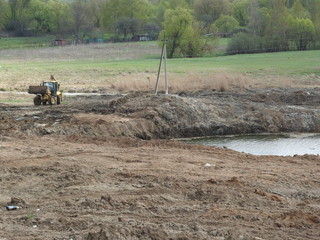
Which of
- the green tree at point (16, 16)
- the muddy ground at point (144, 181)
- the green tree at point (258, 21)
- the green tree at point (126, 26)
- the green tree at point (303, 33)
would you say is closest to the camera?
the muddy ground at point (144, 181)

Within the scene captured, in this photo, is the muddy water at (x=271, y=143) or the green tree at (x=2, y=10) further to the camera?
the green tree at (x=2, y=10)

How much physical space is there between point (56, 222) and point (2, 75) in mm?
44569

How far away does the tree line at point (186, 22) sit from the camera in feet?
281

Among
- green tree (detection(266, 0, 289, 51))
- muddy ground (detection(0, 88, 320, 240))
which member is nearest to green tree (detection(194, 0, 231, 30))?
green tree (detection(266, 0, 289, 51))

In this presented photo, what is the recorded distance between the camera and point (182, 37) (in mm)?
86625

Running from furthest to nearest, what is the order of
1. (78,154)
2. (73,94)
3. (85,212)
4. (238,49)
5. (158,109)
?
(238,49) < (73,94) < (158,109) < (78,154) < (85,212)

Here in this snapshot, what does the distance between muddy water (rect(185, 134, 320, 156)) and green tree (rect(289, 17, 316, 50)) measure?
56.9 meters

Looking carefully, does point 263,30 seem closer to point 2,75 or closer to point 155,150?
point 2,75

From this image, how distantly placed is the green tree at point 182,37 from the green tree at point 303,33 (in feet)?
39.9

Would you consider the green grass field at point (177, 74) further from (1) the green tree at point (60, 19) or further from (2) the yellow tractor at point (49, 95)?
(1) the green tree at point (60, 19)

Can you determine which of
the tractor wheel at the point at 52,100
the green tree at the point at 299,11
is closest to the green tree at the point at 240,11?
the green tree at the point at 299,11

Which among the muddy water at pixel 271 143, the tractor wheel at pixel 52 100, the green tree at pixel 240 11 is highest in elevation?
the green tree at pixel 240 11

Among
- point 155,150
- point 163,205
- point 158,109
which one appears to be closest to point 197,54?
point 158,109

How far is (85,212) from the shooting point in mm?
12594
